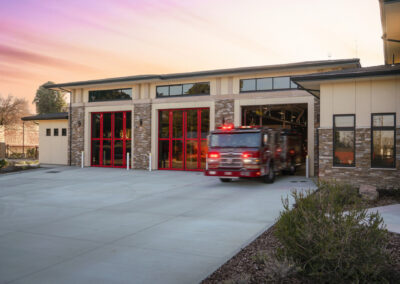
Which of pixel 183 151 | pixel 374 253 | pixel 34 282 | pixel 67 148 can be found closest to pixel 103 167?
pixel 67 148

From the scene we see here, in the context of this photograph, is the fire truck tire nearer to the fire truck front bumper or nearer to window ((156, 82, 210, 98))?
the fire truck front bumper

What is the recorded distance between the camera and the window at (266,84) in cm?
1998

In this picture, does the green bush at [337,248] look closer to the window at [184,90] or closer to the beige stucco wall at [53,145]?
the window at [184,90]

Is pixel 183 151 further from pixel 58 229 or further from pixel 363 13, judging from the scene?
pixel 58 229

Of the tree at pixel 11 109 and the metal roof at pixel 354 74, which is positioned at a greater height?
the tree at pixel 11 109

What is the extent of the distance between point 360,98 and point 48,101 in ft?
203

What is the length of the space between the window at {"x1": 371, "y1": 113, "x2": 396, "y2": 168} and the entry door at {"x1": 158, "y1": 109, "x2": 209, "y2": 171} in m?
10.5

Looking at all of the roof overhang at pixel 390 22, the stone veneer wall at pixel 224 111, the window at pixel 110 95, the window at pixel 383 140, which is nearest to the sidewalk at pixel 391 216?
the window at pixel 383 140

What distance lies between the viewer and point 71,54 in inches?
1000

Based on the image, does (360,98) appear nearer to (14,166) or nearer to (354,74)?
(354,74)

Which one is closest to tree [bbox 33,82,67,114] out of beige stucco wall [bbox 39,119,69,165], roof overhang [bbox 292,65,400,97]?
beige stucco wall [bbox 39,119,69,165]

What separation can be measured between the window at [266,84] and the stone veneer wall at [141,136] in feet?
22.0

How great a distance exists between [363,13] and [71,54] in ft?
61.8

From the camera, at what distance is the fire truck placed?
14555mm
